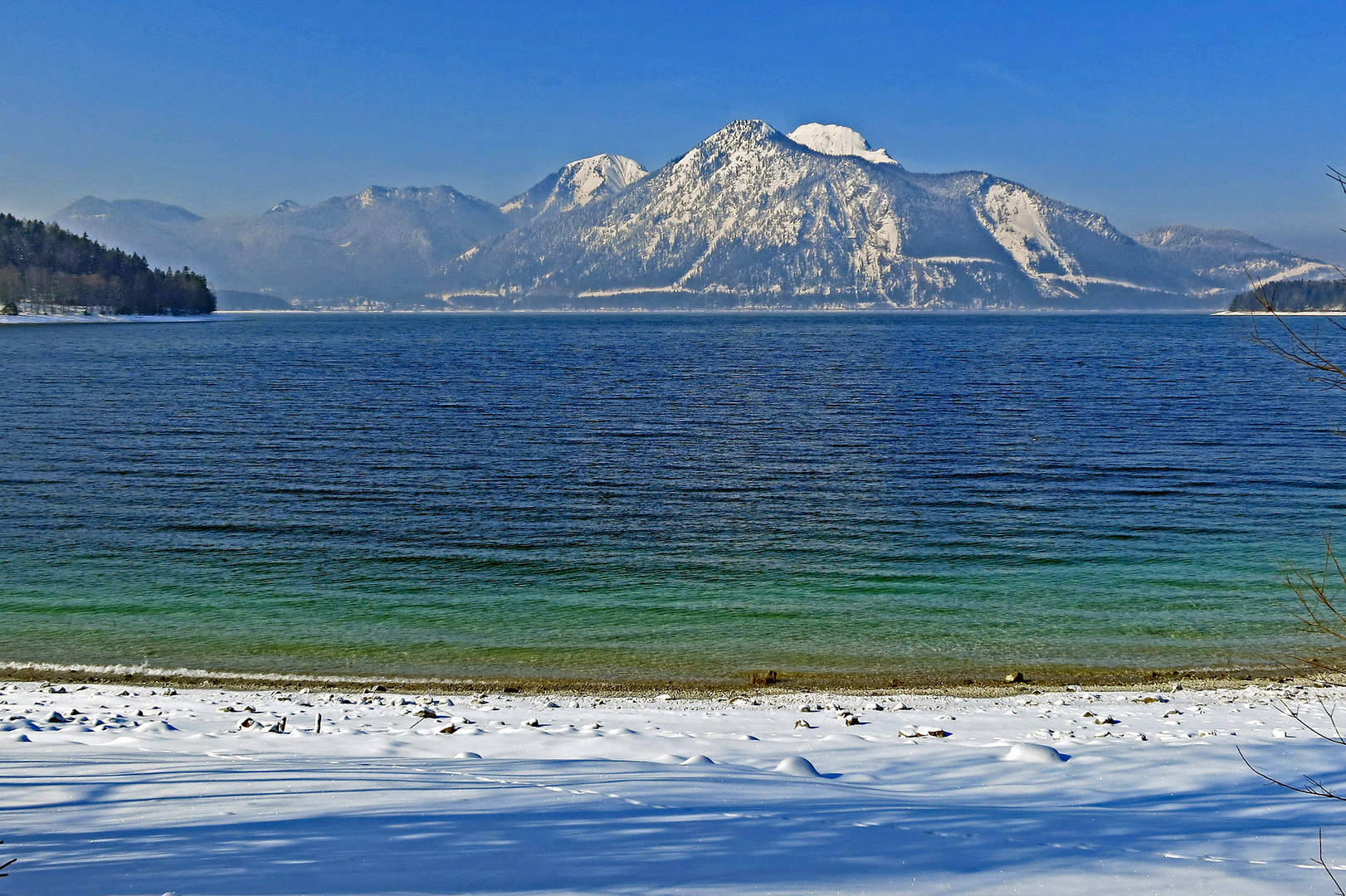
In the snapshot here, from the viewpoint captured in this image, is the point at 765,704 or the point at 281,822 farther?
the point at 765,704

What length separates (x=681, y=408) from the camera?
168ft

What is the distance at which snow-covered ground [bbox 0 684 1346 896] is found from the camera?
226 inches

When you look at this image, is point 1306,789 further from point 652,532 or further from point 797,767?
point 652,532

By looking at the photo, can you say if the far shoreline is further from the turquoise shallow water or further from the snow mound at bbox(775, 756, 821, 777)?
the snow mound at bbox(775, 756, 821, 777)

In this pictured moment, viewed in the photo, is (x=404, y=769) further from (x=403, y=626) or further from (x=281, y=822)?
(x=403, y=626)

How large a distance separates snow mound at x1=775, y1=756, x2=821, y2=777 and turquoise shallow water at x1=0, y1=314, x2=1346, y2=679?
527 centimetres

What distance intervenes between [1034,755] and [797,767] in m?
2.35

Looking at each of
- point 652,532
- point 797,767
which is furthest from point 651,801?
point 652,532

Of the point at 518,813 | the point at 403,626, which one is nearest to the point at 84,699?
the point at 403,626

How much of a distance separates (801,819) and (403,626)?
10.5 meters

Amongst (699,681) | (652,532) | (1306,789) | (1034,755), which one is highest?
(1306,789)

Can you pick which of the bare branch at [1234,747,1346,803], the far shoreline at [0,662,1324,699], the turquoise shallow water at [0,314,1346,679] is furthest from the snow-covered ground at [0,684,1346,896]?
the turquoise shallow water at [0,314,1346,679]

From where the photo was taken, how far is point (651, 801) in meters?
7.07

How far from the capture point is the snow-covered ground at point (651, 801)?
18.9ft
